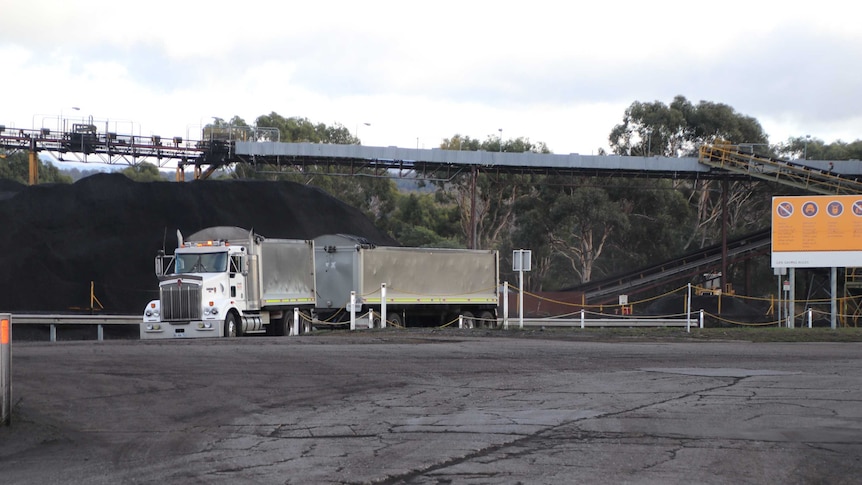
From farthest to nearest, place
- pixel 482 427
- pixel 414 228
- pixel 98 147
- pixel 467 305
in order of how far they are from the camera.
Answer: pixel 414 228 → pixel 98 147 → pixel 467 305 → pixel 482 427

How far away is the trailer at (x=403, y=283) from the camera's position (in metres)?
35.2

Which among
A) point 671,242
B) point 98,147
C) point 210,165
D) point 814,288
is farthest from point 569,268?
point 98,147

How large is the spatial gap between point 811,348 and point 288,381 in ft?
51.8

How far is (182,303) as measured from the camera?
28688 mm

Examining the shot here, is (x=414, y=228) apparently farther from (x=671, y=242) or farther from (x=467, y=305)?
(x=467, y=305)

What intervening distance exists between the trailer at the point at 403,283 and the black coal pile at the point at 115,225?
8.32m

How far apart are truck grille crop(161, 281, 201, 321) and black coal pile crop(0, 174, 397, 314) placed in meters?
13.8

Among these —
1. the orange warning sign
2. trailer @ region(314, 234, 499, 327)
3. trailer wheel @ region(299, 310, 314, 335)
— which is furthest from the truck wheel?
the orange warning sign

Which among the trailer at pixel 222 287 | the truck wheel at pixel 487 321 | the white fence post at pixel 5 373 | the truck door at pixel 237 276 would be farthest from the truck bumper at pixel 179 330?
the white fence post at pixel 5 373

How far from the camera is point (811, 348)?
80.6 ft

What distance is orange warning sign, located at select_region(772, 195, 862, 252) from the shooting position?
40.1m

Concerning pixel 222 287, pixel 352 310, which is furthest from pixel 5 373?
pixel 352 310

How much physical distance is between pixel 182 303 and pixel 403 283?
1039 centimetres

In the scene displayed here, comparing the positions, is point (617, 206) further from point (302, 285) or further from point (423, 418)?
point (423, 418)
